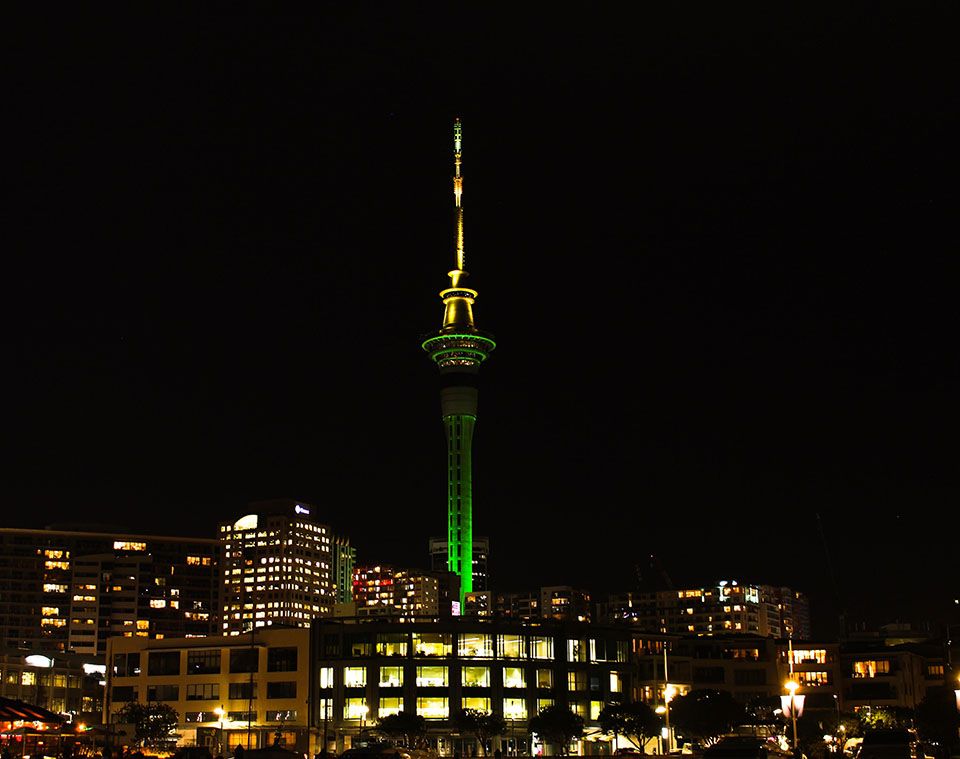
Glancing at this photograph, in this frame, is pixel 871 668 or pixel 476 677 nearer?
pixel 476 677

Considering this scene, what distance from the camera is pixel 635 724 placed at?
119 metres

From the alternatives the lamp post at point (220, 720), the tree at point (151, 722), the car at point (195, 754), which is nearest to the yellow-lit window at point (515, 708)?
the lamp post at point (220, 720)

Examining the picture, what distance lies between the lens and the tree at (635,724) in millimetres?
119688

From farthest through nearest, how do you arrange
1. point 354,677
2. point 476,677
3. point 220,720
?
point 476,677 → point 354,677 → point 220,720

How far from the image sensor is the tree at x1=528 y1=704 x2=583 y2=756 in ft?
407

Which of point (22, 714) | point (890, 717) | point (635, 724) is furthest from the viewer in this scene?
point (890, 717)

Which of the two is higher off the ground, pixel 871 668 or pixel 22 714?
pixel 871 668

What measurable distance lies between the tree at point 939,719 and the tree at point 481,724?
45374 millimetres

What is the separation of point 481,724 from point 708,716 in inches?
943

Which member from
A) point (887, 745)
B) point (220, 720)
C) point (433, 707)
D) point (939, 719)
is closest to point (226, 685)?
point (220, 720)

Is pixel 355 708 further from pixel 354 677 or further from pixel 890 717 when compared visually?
pixel 890 717

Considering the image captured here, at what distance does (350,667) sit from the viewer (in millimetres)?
141375

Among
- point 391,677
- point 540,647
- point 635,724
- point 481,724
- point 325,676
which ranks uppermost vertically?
point 540,647

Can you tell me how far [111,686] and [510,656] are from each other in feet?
149
